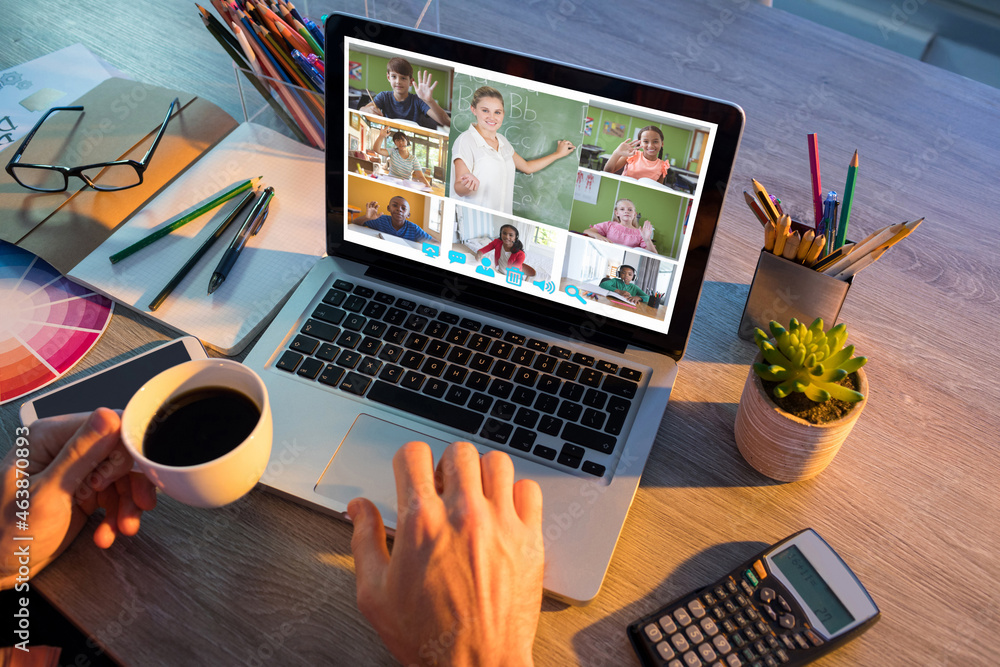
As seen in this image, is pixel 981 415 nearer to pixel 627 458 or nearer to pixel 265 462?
pixel 627 458

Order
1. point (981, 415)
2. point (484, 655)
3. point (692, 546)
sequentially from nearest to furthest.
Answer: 1. point (484, 655)
2. point (692, 546)
3. point (981, 415)

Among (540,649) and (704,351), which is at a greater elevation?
(704,351)

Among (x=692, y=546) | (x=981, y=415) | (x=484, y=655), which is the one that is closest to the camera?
(x=484, y=655)

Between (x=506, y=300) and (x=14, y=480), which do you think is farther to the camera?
(x=506, y=300)

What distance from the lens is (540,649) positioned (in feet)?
2.16

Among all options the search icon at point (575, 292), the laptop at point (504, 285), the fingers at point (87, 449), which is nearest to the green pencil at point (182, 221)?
the laptop at point (504, 285)

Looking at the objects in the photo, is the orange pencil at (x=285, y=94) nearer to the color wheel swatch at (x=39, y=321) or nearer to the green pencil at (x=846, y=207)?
the color wheel swatch at (x=39, y=321)

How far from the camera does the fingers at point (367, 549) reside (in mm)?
620

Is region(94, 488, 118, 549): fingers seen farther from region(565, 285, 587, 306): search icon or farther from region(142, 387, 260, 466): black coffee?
region(565, 285, 587, 306): search icon

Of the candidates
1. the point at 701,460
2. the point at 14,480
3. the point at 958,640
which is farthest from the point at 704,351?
the point at 14,480

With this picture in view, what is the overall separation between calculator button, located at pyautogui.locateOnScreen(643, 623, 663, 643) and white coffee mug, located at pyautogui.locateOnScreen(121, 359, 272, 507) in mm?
385

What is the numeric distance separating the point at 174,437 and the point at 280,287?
347 mm

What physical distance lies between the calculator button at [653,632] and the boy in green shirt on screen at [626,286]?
13.7 inches

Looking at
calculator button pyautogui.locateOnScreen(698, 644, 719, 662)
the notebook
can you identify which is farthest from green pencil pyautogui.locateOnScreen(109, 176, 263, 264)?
calculator button pyautogui.locateOnScreen(698, 644, 719, 662)
